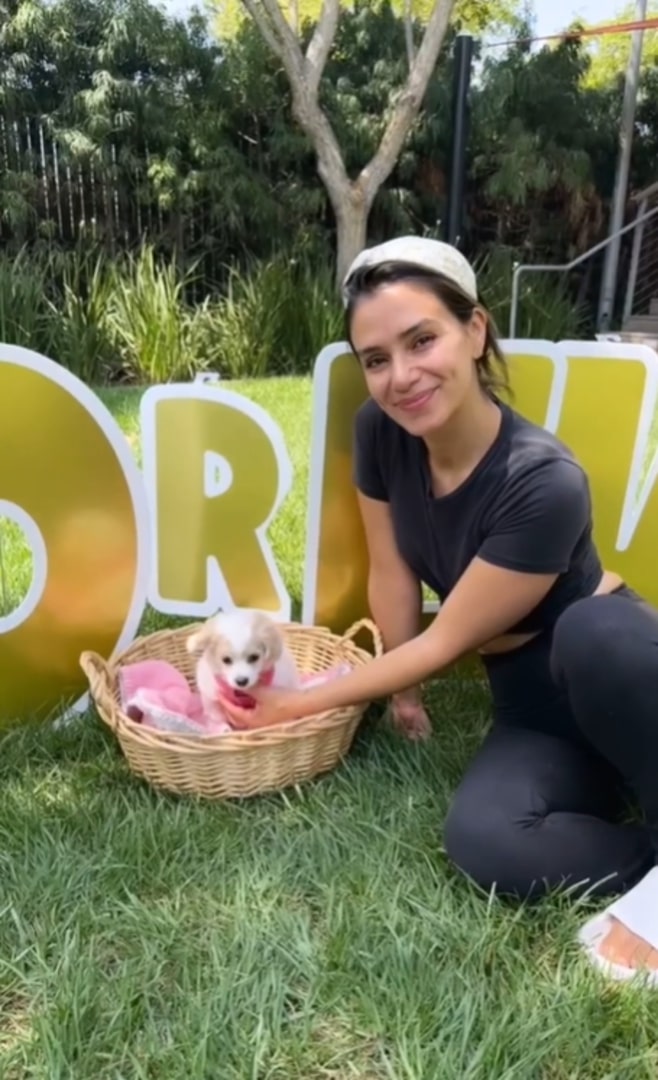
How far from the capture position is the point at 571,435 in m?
2.42

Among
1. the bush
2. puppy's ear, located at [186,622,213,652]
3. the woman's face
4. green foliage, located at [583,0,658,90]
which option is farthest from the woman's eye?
green foliage, located at [583,0,658,90]

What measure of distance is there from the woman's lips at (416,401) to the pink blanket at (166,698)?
2.45 feet

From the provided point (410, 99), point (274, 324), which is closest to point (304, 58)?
point (410, 99)

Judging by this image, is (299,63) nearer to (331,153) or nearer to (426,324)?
(331,153)

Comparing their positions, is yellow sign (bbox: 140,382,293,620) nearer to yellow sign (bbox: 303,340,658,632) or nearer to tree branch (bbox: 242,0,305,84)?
yellow sign (bbox: 303,340,658,632)

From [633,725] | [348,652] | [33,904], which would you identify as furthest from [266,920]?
[348,652]

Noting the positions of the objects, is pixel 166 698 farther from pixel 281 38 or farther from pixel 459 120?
pixel 281 38

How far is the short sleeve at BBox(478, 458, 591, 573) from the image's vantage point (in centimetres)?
171

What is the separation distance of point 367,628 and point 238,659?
1.62ft

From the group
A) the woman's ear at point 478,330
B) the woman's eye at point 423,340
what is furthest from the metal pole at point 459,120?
the woman's eye at point 423,340

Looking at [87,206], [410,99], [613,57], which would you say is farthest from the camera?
[613,57]

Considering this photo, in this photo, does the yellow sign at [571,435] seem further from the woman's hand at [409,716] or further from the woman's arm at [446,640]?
the woman's arm at [446,640]

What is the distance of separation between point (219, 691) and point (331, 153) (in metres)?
6.43

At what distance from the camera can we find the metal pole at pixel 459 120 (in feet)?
16.4
